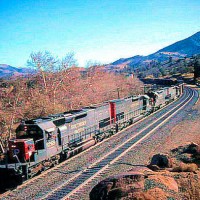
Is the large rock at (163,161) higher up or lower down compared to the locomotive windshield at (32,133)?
lower down

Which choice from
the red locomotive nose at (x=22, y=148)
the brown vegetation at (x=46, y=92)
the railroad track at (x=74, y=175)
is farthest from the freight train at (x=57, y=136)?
the brown vegetation at (x=46, y=92)

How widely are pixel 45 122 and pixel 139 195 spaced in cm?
1044

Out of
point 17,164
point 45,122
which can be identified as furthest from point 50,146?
point 17,164

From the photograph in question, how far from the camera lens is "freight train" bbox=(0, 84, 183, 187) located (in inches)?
582

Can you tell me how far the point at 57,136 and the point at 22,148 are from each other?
124 inches

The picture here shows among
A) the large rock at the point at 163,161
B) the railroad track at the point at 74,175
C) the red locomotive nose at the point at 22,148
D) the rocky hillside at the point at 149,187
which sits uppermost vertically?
the rocky hillside at the point at 149,187

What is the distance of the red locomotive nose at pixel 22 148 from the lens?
14679 mm

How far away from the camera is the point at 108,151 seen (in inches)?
776

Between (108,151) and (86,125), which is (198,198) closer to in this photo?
(108,151)

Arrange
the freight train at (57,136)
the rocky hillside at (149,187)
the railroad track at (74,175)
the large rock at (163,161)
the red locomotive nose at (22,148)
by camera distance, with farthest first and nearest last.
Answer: the freight train at (57,136) → the red locomotive nose at (22,148) → the large rock at (163,161) → the railroad track at (74,175) → the rocky hillside at (149,187)

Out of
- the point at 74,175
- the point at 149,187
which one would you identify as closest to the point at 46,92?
the point at 74,175

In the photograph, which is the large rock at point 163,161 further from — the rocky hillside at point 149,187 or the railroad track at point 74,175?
the rocky hillside at point 149,187

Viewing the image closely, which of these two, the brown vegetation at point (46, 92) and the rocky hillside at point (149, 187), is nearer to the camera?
the rocky hillside at point (149, 187)

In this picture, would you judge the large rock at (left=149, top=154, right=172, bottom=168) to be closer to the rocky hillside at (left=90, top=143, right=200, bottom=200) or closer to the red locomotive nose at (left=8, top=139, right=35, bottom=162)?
the rocky hillside at (left=90, top=143, right=200, bottom=200)
